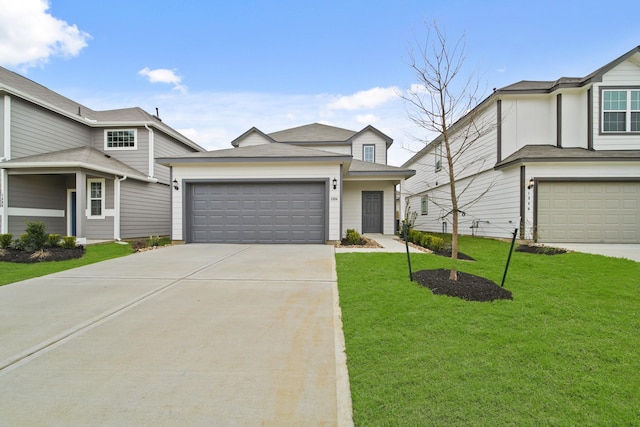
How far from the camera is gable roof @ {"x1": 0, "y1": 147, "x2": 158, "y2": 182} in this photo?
396 inches

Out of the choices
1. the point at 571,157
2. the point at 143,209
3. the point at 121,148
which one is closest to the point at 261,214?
the point at 143,209

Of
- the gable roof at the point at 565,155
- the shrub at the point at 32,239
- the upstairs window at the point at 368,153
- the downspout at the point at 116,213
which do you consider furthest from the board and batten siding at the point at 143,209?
the gable roof at the point at 565,155

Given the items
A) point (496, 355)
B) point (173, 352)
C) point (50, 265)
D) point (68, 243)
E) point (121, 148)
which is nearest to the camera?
point (496, 355)

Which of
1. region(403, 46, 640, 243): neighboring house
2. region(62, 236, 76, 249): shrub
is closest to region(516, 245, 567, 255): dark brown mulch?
region(403, 46, 640, 243): neighboring house

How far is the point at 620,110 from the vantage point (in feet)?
35.1

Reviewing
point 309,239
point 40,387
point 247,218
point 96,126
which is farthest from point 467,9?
point 96,126

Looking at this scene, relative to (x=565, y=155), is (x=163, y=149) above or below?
above

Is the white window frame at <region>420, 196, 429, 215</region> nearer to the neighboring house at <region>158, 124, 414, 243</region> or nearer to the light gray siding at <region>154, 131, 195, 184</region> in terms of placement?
the neighboring house at <region>158, 124, 414, 243</region>

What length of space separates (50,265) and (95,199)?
583 centimetres

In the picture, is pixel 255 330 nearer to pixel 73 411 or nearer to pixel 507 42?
pixel 73 411

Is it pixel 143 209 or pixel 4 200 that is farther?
pixel 143 209

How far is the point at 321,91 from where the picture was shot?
54.3 ft

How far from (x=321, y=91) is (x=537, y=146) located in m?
10.8

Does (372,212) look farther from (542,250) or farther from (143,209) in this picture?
(143,209)
